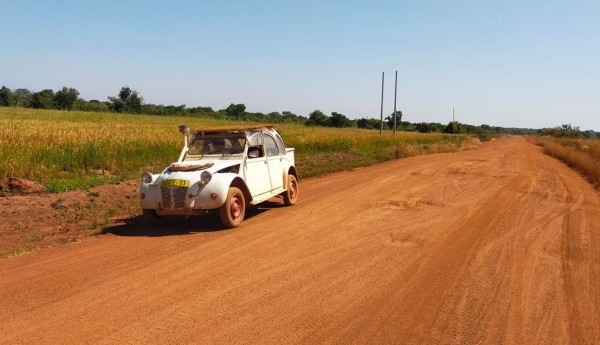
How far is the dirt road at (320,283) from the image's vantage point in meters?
4.18

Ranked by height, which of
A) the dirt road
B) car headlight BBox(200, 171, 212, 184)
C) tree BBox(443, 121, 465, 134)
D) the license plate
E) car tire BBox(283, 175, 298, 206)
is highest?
tree BBox(443, 121, 465, 134)

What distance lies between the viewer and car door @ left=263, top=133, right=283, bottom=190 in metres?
9.88

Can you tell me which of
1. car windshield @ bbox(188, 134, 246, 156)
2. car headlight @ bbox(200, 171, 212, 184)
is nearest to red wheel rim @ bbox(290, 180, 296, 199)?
car windshield @ bbox(188, 134, 246, 156)

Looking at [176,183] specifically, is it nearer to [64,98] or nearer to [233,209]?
[233,209]

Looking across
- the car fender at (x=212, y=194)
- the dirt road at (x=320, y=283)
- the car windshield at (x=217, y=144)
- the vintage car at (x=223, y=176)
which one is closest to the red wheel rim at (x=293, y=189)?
the vintage car at (x=223, y=176)

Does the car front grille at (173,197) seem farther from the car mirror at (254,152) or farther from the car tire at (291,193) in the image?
the car tire at (291,193)

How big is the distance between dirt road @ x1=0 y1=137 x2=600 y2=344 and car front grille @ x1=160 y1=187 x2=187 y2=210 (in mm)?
503

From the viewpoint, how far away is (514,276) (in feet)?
19.1

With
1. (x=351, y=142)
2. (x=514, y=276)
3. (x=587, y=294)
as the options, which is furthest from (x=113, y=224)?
(x=351, y=142)

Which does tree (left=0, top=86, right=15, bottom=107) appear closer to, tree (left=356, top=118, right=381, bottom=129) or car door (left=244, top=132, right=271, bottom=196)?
tree (left=356, top=118, right=381, bottom=129)

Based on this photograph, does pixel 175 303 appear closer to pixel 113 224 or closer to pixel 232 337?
pixel 232 337

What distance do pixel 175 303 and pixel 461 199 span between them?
8.87 m

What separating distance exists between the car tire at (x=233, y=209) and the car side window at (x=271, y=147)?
1.72 m

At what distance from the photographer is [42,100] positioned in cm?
8200
